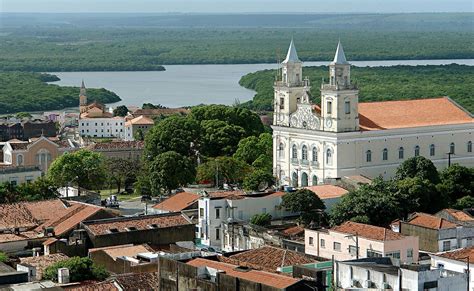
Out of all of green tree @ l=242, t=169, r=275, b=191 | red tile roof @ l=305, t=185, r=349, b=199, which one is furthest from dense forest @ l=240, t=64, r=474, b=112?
red tile roof @ l=305, t=185, r=349, b=199

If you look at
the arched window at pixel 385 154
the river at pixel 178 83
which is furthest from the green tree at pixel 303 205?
the river at pixel 178 83

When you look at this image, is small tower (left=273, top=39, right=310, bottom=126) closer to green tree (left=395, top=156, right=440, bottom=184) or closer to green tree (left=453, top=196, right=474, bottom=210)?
green tree (left=395, top=156, right=440, bottom=184)

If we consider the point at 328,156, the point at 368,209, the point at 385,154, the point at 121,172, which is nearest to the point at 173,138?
the point at 121,172

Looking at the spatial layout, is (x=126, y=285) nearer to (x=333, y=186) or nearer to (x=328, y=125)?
(x=333, y=186)

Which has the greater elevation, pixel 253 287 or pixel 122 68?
pixel 253 287

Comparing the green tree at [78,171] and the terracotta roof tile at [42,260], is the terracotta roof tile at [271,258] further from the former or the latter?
the green tree at [78,171]

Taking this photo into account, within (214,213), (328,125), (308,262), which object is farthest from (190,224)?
(328,125)
